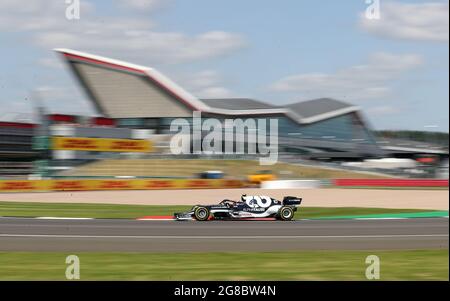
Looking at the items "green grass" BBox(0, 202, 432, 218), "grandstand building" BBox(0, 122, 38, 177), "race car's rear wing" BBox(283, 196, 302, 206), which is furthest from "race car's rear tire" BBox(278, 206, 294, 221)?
"grandstand building" BBox(0, 122, 38, 177)

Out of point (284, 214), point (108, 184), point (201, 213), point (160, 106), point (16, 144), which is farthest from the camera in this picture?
point (160, 106)

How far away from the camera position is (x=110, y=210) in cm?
2505

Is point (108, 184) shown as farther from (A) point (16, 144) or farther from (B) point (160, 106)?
(B) point (160, 106)

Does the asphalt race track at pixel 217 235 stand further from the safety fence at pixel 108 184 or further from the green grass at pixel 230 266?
the safety fence at pixel 108 184

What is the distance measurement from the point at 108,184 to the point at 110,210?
1651cm

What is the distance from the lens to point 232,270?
29.5 ft

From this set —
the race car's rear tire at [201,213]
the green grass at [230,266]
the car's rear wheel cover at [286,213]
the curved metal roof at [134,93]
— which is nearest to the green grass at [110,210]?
the car's rear wheel cover at [286,213]

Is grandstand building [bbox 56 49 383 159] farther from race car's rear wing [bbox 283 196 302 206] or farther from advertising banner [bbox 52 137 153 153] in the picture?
race car's rear wing [bbox 283 196 302 206]

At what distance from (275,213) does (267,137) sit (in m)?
72.3

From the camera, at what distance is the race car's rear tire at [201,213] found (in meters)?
19.2

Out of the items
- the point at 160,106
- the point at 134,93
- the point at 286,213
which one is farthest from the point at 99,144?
the point at 160,106

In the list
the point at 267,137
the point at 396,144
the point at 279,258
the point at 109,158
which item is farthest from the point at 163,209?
the point at 396,144

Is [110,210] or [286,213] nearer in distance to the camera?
[286,213]
